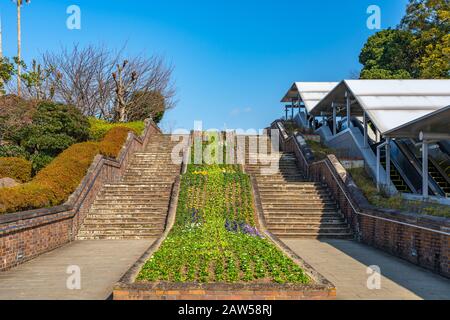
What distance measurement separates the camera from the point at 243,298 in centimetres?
539

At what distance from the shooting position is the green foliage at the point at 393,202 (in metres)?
8.50

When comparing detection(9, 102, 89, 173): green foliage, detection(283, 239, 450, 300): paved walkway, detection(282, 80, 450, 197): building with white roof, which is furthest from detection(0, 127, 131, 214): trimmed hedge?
detection(282, 80, 450, 197): building with white roof

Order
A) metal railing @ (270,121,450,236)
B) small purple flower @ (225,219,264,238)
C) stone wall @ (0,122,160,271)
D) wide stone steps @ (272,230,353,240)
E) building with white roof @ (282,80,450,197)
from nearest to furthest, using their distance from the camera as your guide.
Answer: stone wall @ (0,122,160,271) < metal railing @ (270,121,450,236) < small purple flower @ (225,219,264,238) < building with white roof @ (282,80,450,197) < wide stone steps @ (272,230,353,240)

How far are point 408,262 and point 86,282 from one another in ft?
21.9

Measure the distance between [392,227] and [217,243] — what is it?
425 centimetres

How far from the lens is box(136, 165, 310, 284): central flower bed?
607 centimetres

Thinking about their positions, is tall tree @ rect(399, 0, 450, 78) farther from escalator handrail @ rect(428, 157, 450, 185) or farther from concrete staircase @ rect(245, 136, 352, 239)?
concrete staircase @ rect(245, 136, 352, 239)

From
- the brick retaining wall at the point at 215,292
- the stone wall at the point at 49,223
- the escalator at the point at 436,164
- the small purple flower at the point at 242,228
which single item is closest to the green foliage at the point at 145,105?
the stone wall at the point at 49,223

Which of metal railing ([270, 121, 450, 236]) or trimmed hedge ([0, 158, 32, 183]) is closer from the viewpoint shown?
metal railing ([270, 121, 450, 236])

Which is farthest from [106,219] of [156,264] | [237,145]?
[237,145]

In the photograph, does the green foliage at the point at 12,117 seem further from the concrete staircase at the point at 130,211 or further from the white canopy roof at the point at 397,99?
the white canopy roof at the point at 397,99

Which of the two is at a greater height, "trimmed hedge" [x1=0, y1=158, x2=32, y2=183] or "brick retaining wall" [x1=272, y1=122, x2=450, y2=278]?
"trimmed hedge" [x1=0, y1=158, x2=32, y2=183]

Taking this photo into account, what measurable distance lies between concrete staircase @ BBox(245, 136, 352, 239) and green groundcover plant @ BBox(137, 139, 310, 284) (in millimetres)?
735

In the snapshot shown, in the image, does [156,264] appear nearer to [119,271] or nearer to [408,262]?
[119,271]
